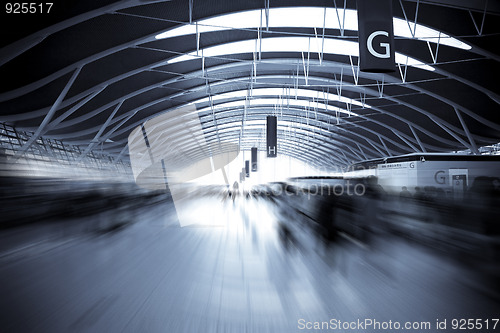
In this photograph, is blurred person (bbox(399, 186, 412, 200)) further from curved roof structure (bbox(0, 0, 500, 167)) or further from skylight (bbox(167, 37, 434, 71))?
skylight (bbox(167, 37, 434, 71))

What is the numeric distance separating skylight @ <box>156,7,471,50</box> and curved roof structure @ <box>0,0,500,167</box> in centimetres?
7

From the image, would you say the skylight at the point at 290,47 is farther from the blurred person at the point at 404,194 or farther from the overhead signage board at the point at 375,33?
the blurred person at the point at 404,194

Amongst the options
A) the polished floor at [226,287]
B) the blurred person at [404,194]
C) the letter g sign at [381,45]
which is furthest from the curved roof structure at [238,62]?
the blurred person at [404,194]

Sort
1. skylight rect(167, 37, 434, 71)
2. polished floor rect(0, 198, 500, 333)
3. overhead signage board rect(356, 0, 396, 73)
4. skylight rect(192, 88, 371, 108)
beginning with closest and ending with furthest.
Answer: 1. polished floor rect(0, 198, 500, 333)
2. overhead signage board rect(356, 0, 396, 73)
3. skylight rect(167, 37, 434, 71)
4. skylight rect(192, 88, 371, 108)

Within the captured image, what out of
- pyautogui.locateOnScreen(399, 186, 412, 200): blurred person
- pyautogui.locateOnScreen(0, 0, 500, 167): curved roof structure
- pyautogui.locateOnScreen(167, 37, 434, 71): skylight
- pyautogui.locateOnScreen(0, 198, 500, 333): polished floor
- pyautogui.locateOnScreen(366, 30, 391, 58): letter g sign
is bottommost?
pyautogui.locateOnScreen(0, 198, 500, 333): polished floor

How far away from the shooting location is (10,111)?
27.0 metres

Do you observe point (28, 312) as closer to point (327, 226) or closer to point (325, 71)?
point (327, 226)

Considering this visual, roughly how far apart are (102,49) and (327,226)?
17.3 metres

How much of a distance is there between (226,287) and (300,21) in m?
20.6

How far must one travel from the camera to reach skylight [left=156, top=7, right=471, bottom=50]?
21531 mm

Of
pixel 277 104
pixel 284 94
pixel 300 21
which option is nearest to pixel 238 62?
pixel 300 21

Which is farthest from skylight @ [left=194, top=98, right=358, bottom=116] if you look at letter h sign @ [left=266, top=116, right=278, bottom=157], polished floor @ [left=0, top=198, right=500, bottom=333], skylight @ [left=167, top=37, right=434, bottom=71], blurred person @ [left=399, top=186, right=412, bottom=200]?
blurred person @ [left=399, top=186, right=412, bottom=200]

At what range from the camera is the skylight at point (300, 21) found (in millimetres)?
21531

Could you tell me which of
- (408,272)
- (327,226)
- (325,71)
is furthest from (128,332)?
(325,71)
